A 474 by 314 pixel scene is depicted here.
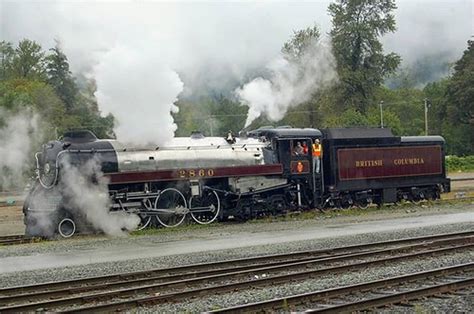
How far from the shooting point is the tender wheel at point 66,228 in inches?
774

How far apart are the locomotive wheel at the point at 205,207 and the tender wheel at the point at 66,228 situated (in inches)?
148

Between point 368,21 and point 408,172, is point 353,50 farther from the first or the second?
point 408,172

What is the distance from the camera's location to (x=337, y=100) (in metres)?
Result: 54.4

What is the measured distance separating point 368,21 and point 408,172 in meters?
32.5

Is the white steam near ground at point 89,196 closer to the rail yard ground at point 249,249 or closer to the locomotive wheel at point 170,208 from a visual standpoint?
the rail yard ground at point 249,249

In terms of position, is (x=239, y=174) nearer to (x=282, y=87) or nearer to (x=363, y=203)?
(x=363, y=203)

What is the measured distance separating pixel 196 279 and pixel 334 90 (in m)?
44.6

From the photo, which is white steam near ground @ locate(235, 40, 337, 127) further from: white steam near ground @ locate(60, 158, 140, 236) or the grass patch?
the grass patch

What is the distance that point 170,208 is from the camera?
21.2 m

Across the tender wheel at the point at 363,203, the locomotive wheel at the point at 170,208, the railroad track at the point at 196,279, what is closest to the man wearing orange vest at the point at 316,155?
the tender wheel at the point at 363,203

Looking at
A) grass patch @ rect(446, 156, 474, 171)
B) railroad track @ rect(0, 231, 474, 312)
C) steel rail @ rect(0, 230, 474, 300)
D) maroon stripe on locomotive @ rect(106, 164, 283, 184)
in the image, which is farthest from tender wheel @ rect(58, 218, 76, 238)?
grass patch @ rect(446, 156, 474, 171)

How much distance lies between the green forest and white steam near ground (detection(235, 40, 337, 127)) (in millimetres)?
1301

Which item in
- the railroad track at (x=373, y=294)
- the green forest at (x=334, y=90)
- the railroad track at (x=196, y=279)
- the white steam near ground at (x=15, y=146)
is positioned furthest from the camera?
the green forest at (x=334, y=90)

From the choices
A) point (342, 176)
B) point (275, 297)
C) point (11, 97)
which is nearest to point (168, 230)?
point (342, 176)
